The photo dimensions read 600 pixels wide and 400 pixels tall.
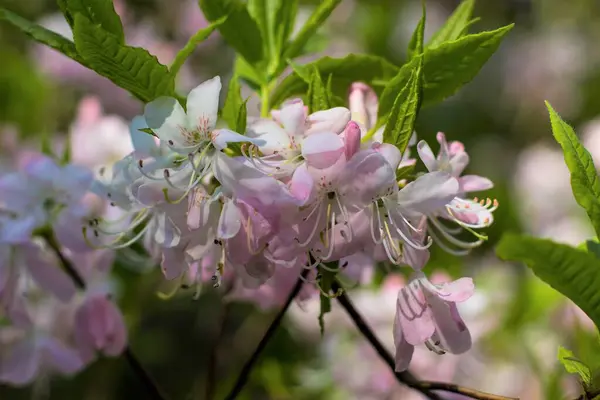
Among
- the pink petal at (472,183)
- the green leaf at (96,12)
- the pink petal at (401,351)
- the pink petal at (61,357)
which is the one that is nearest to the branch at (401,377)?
the pink petal at (401,351)

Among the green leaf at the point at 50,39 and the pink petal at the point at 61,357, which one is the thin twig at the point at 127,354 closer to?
the pink petal at the point at 61,357

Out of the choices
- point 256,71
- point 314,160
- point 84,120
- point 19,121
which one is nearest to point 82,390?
point 19,121

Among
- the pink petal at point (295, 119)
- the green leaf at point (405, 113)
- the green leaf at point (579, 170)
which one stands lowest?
the pink petal at point (295, 119)

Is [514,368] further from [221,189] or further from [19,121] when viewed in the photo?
[19,121]

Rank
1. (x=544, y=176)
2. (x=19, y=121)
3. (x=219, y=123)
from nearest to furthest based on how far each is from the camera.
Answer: (x=219, y=123) → (x=19, y=121) → (x=544, y=176)

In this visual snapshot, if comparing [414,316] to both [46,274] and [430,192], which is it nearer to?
[430,192]

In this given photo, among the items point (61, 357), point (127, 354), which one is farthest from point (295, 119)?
point (61, 357)
